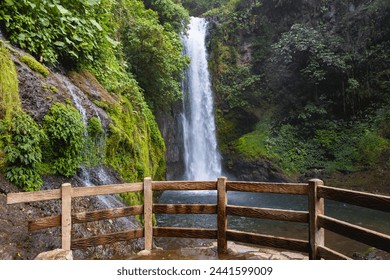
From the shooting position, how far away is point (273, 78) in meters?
20.3

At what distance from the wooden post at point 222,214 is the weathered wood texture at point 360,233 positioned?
4.37 ft

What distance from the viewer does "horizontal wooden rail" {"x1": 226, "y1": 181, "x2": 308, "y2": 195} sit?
414 cm

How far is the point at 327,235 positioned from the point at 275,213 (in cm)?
530

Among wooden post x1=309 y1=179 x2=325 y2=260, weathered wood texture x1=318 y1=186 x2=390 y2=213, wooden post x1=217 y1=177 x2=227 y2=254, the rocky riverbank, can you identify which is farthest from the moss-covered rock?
weathered wood texture x1=318 y1=186 x2=390 y2=213

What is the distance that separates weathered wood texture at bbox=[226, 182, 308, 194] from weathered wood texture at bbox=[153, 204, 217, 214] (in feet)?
1.38

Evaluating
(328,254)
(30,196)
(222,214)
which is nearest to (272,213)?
(222,214)

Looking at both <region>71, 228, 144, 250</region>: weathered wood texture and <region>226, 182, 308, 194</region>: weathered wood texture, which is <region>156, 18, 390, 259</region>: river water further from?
<region>71, 228, 144, 250</region>: weathered wood texture

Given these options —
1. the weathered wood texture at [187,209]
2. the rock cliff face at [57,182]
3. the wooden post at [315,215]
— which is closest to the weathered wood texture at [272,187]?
the wooden post at [315,215]

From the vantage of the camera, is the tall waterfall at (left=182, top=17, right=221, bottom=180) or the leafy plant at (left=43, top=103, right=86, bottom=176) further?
the tall waterfall at (left=182, top=17, right=221, bottom=180)

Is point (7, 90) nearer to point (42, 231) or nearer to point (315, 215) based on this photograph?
point (42, 231)

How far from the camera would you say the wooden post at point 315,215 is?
395 cm

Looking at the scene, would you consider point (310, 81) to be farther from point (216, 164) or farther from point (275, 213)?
point (275, 213)

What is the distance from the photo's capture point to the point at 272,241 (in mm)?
4336
